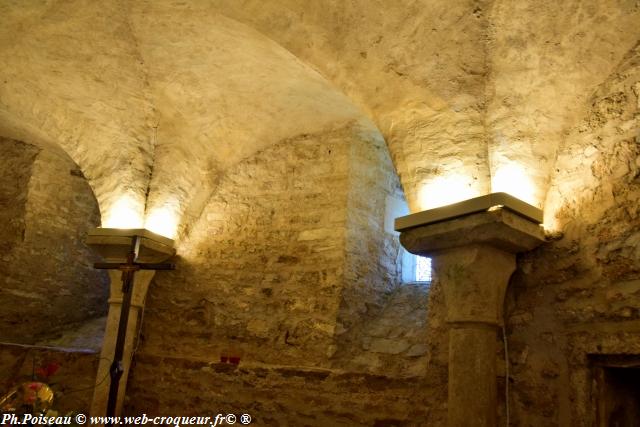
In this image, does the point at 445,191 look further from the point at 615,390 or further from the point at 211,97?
the point at 211,97

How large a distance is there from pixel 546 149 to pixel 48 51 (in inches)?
176

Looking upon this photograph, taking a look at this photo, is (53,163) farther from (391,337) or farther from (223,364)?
(391,337)

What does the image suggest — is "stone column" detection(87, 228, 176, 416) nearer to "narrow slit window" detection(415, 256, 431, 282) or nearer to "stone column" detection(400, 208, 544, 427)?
"narrow slit window" detection(415, 256, 431, 282)

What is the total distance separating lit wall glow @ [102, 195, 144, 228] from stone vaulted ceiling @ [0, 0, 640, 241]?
0.04 metres

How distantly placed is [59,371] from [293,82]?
390cm

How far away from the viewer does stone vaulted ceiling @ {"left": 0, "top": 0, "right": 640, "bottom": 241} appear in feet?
10.5

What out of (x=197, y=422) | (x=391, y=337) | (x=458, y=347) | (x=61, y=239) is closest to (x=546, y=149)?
(x=458, y=347)

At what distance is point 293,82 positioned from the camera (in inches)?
188

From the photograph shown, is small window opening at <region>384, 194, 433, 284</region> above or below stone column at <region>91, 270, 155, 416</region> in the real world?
above

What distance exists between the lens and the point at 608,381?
280 cm

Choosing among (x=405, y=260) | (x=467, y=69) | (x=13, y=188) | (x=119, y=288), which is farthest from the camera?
(x=13, y=188)

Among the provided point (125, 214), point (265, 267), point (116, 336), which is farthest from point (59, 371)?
point (265, 267)

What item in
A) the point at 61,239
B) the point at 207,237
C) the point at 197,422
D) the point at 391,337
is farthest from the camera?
the point at 61,239

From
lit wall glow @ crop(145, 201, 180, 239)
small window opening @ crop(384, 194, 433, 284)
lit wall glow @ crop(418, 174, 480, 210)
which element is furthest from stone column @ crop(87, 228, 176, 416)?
lit wall glow @ crop(418, 174, 480, 210)
